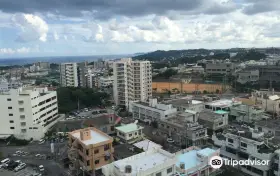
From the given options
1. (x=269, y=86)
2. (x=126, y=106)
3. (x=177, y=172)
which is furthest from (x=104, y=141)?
(x=269, y=86)

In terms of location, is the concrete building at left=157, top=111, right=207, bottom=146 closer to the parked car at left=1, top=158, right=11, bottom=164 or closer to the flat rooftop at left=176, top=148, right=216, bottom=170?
the flat rooftop at left=176, top=148, right=216, bottom=170

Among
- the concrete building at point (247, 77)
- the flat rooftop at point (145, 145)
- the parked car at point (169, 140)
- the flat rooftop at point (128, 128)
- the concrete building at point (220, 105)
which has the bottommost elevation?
the parked car at point (169, 140)

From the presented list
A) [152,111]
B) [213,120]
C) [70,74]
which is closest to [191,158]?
[213,120]

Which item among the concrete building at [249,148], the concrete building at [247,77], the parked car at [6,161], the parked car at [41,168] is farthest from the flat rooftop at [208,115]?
the concrete building at [247,77]

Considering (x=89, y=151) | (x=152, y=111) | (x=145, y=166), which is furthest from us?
(x=152, y=111)

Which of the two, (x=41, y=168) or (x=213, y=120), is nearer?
(x=41, y=168)

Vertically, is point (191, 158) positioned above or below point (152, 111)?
below

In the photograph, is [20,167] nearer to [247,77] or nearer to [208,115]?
[208,115]

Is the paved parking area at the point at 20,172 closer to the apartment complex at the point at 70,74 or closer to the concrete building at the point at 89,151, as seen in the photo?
the concrete building at the point at 89,151
